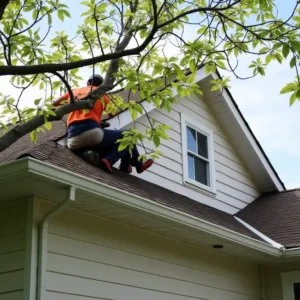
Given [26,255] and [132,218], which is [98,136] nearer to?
[132,218]

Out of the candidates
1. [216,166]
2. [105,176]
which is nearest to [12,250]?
[105,176]

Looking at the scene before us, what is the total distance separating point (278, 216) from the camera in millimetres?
10930

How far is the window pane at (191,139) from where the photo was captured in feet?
34.6

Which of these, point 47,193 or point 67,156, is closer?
point 47,193

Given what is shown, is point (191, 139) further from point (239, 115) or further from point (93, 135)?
point (93, 135)

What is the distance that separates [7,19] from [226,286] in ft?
17.8

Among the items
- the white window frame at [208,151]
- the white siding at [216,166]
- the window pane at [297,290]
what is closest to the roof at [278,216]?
the white siding at [216,166]

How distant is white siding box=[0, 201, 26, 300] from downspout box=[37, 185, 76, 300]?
0.58 ft

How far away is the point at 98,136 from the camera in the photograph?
7457 mm

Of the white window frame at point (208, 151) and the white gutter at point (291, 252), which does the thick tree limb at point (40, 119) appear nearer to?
the white window frame at point (208, 151)

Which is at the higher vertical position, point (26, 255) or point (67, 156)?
point (67, 156)

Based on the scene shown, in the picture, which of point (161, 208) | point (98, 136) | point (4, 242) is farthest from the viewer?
point (98, 136)

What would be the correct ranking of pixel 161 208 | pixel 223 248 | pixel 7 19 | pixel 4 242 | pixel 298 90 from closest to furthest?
pixel 298 90 < pixel 7 19 < pixel 4 242 < pixel 161 208 < pixel 223 248

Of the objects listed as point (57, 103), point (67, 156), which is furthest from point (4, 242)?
point (57, 103)
